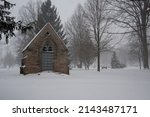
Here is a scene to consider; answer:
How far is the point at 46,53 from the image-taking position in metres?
24.8

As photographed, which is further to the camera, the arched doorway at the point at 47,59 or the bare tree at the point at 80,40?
the bare tree at the point at 80,40

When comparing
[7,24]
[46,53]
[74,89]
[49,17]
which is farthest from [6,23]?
[49,17]

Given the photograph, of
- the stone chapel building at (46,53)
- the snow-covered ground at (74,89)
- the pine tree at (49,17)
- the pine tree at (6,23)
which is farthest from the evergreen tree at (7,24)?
the pine tree at (49,17)

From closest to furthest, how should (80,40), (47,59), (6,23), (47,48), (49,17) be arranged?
(6,23) < (47,59) < (47,48) < (80,40) < (49,17)

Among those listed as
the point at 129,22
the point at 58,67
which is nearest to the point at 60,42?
the point at 58,67

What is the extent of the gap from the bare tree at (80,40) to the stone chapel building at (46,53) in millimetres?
12702

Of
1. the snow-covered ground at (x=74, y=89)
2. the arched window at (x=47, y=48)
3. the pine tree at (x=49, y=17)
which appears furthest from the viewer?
the pine tree at (x=49, y=17)

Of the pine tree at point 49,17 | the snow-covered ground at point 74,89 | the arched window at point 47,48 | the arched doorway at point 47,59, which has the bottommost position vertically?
the snow-covered ground at point 74,89

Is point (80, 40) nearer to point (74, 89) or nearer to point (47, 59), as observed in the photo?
point (47, 59)

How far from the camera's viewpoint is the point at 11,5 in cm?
1230

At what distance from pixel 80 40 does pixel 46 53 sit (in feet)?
67.2

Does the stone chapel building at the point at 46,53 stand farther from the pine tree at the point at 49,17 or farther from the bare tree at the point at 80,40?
the pine tree at the point at 49,17

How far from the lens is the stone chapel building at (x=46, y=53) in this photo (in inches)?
947

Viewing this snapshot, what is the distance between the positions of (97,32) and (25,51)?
46.2 feet
